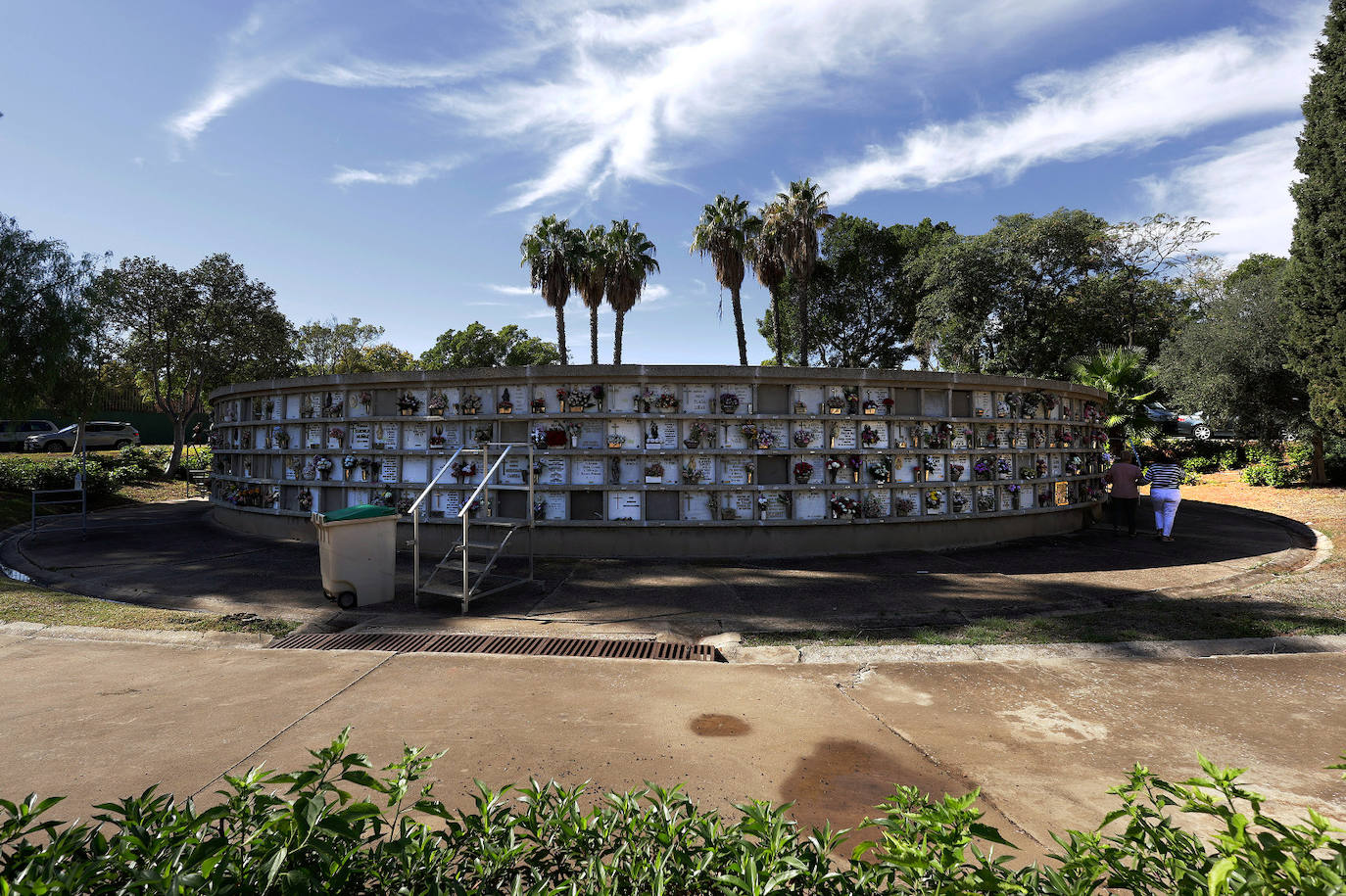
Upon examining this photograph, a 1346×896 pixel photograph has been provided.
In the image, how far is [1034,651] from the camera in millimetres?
4902

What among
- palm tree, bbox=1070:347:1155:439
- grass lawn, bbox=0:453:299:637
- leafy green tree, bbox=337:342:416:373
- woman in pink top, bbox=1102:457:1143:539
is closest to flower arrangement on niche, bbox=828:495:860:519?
woman in pink top, bbox=1102:457:1143:539

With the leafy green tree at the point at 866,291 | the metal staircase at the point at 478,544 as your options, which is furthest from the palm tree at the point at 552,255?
the metal staircase at the point at 478,544

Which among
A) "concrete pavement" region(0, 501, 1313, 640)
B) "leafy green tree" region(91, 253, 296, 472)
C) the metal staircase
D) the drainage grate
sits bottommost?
the drainage grate

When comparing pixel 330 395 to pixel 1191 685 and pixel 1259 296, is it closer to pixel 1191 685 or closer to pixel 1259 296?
pixel 1191 685

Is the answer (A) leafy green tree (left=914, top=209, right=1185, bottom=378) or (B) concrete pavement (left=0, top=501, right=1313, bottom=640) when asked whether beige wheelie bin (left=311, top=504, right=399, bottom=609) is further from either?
(A) leafy green tree (left=914, top=209, right=1185, bottom=378)

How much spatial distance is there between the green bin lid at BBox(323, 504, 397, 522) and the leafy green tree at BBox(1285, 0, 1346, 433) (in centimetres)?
1957

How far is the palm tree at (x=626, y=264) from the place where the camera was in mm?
25609

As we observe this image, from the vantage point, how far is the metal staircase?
6262 mm

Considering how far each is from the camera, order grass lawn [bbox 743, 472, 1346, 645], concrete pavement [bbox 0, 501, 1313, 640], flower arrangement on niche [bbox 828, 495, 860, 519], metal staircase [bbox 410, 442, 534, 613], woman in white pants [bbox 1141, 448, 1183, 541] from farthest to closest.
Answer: woman in white pants [bbox 1141, 448, 1183, 541], flower arrangement on niche [bbox 828, 495, 860, 519], metal staircase [bbox 410, 442, 534, 613], concrete pavement [bbox 0, 501, 1313, 640], grass lawn [bbox 743, 472, 1346, 645]

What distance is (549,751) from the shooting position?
10.9 feet

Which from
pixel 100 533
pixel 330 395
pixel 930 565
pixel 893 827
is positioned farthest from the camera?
pixel 100 533

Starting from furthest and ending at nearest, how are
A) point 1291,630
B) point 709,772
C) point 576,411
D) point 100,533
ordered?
point 100,533 → point 576,411 → point 1291,630 → point 709,772

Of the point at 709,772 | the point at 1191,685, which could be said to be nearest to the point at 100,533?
the point at 709,772

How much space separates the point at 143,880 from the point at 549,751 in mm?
2293
